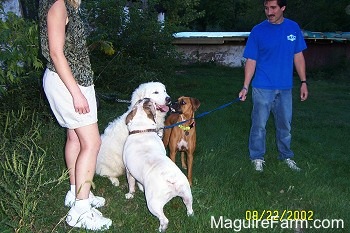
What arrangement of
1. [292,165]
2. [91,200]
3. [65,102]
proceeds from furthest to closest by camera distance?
1. [292,165]
2. [91,200]
3. [65,102]

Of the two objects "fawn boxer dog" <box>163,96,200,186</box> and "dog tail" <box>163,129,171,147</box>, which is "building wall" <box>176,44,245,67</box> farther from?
"fawn boxer dog" <box>163,96,200,186</box>

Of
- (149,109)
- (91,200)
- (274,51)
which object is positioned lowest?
(91,200)

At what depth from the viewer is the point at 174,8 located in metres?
16.0

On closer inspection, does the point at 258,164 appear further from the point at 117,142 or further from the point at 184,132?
the point at 117,142

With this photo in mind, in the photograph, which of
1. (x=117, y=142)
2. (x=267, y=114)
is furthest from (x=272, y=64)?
(x=117, y=142)

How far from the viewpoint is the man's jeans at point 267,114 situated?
603cm

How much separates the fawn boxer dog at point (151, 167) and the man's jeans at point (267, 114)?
5.84 ft

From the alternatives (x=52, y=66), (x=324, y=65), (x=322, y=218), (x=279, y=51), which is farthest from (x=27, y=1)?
(x=324, y=65)

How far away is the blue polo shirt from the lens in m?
5.88

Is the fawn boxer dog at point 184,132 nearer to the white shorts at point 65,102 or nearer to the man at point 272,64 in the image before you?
the man at point 272,64
